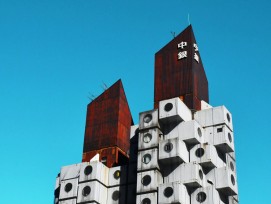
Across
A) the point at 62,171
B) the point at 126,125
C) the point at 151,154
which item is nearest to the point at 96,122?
the point at 126,125

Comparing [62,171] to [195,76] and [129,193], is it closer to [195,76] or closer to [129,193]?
[129,193]

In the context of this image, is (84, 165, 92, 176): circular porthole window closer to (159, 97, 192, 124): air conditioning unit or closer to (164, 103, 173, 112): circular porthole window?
(159, 97, 192, 124): air conditioning unit

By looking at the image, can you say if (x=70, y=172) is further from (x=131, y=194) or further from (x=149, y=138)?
(x=149, y=138)

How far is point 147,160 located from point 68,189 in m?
13.8

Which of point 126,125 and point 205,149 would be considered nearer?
point 205,149

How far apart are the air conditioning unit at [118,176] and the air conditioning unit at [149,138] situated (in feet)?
20.3

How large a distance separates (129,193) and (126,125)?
1431 cm

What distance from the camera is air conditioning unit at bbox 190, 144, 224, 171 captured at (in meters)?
72.4

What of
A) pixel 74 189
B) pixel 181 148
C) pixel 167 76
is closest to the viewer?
pixel 181 148

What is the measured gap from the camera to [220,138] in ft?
245

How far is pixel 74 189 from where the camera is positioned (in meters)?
76.6

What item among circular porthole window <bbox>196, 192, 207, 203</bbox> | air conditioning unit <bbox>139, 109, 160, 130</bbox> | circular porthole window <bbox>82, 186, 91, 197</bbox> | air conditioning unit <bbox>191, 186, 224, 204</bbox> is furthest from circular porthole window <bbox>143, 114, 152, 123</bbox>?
circular porthole window <bbox>196, 192, 207, 203</bbox>

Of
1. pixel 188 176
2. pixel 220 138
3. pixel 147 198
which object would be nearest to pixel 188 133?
pixel 220 138

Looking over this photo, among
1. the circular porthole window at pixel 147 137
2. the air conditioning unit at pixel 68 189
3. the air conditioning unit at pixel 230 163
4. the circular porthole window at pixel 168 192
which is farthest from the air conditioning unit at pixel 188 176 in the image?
the air conditioning unit at pixel 68 189
